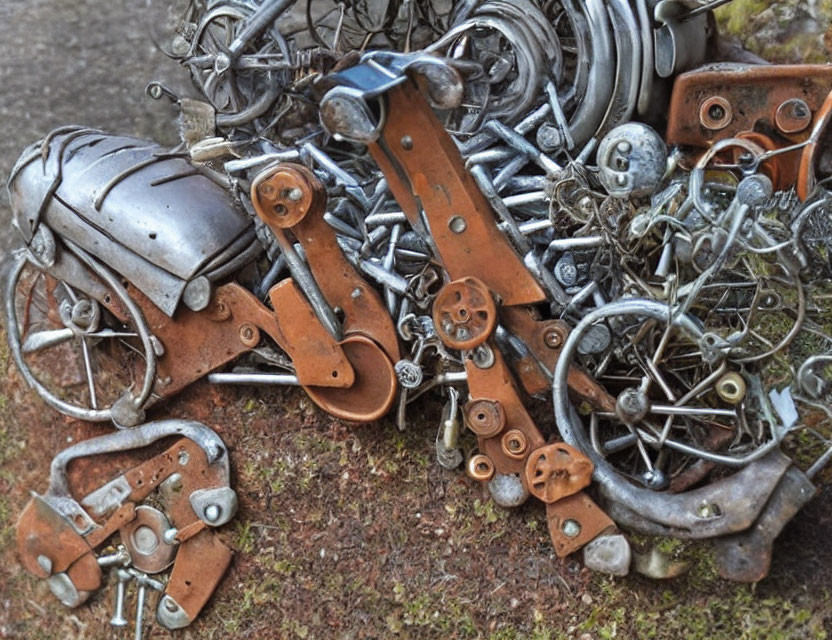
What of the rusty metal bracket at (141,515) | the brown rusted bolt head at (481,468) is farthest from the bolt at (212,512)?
the brown rusted bolt head at (481,468)

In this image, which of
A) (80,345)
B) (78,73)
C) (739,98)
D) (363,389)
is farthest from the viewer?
(78,73)

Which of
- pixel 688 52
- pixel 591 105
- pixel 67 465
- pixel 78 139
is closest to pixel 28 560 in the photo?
pixel 67 465

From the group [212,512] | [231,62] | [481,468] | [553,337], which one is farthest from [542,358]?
[231,62]

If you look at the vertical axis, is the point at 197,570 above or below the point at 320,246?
below

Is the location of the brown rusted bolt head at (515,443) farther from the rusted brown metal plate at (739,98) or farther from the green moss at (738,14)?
the green moss at (738,14)

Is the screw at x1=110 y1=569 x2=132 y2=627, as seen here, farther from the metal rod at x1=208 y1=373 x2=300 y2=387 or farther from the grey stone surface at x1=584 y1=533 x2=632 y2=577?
the grey stone surface at x1=584 y1=533 x2=632 y2=577

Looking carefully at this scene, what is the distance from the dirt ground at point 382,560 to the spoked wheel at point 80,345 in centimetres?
9

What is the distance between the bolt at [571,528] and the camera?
202 cm

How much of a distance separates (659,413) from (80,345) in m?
1.46

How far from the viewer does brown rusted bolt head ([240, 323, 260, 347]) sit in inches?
90.5

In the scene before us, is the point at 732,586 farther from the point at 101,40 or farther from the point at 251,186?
the point at 101,40

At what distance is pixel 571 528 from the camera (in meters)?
2.03

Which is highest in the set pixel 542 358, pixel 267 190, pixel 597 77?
pixel 597 77

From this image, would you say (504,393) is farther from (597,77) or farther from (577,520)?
(597,77)
